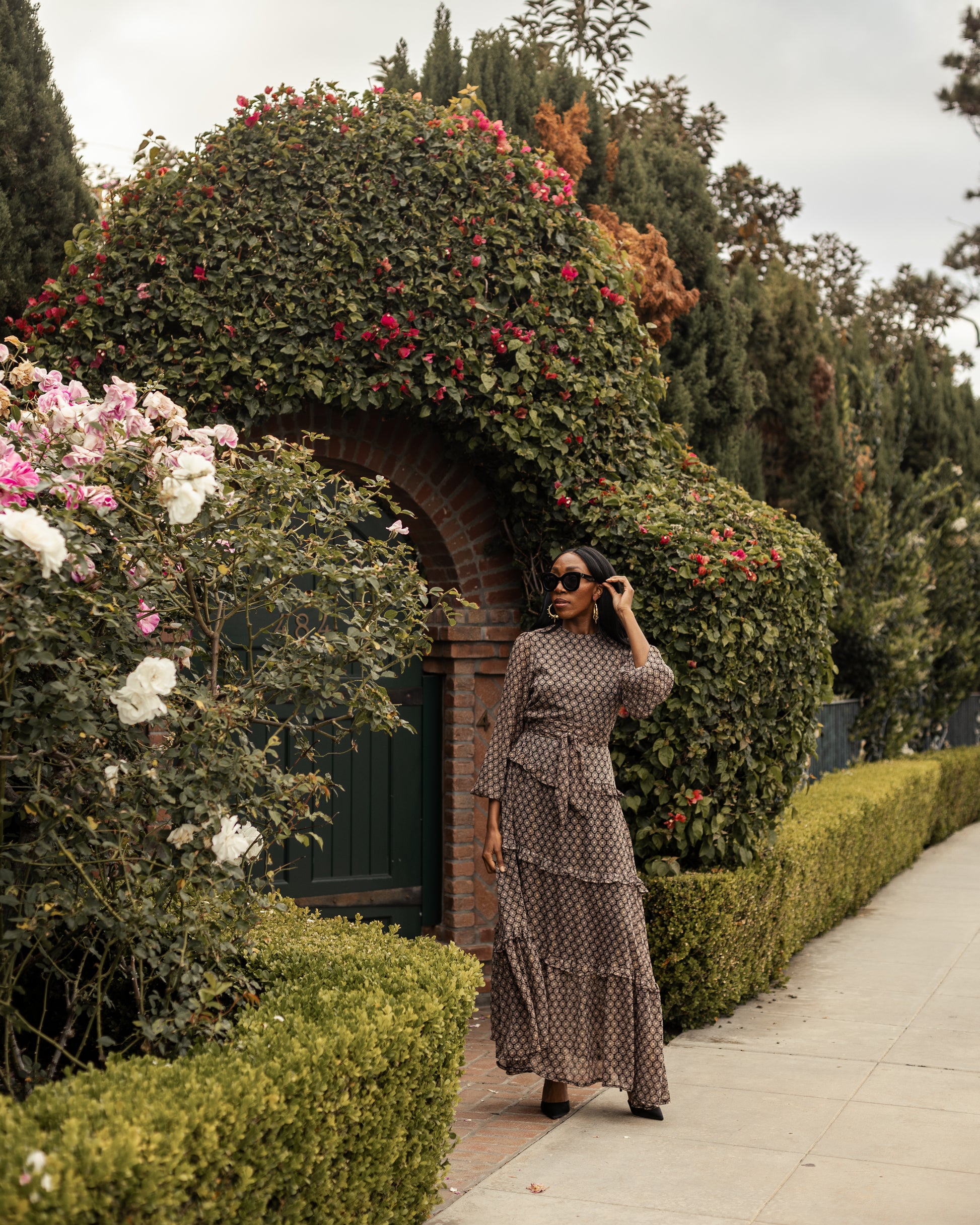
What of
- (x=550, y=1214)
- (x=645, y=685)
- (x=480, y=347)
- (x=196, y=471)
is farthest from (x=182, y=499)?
(x=480, y=347)

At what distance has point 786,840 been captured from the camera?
25.7ft

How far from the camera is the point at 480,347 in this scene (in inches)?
259

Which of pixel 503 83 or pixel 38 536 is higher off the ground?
pixel 503 83

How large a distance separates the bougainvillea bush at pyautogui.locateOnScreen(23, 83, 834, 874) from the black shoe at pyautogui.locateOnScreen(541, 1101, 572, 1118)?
66.3 inches

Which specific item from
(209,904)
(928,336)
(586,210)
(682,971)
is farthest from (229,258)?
(928,336)

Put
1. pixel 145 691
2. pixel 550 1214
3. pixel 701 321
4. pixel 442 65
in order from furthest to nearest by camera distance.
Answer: pixel 701 321
pixel 442 65
pixel 550 1214
pixel 145 691

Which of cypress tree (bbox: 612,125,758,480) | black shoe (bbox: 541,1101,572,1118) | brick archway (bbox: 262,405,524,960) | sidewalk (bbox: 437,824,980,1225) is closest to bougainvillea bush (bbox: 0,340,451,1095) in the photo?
sidewalk (bbox: 437,824,980,1225)

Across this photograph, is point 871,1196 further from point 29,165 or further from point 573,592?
point 29,165

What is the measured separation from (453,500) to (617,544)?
0.93 m

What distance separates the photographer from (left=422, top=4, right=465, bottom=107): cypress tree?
10305mm

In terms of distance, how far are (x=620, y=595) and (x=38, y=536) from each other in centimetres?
257

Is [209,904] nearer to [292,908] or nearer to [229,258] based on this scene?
[292,908]

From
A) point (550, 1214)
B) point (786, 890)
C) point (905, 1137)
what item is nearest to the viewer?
point (550, 1214)

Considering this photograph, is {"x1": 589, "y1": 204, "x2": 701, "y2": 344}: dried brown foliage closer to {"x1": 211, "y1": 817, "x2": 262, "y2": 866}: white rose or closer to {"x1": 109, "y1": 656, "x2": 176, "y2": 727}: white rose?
{"x1": 211, "y1": 817, "x2": 262, "y2": 866}: white rose
